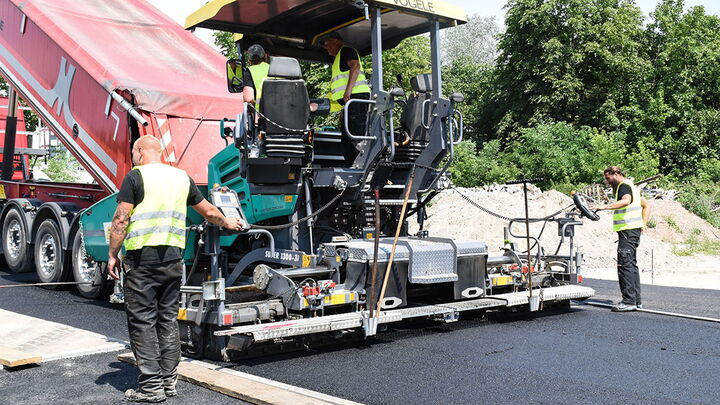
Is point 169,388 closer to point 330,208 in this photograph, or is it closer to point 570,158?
point 330,208

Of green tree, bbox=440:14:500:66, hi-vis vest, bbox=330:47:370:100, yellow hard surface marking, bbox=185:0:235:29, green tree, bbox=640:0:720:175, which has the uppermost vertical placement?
green tree, bbox=440:14:500:66

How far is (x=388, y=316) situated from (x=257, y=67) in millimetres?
2456

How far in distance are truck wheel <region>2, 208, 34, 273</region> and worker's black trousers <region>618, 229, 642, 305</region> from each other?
24.9 feet

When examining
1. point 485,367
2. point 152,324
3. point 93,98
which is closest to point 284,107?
point 152,324

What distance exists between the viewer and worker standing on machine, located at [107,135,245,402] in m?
4.53

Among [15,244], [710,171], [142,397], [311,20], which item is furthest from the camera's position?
[710,171]

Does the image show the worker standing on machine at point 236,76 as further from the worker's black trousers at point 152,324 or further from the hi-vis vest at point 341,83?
the worker's black trousers at point 152,324

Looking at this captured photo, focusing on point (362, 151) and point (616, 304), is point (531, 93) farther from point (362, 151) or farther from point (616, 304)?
point (362, 151)

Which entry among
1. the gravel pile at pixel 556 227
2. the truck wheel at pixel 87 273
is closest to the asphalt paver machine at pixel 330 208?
the truck wheel at pixel 87 273

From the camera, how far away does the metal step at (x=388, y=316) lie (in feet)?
16.9

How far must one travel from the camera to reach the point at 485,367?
17.3 feet

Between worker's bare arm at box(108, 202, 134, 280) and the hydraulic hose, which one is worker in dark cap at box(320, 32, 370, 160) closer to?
the hydraulic hose

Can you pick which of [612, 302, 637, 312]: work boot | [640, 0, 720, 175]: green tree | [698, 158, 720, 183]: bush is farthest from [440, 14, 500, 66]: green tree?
[612, 302, 637, 312]: work boot

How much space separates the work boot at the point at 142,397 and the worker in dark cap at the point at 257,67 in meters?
2.67
